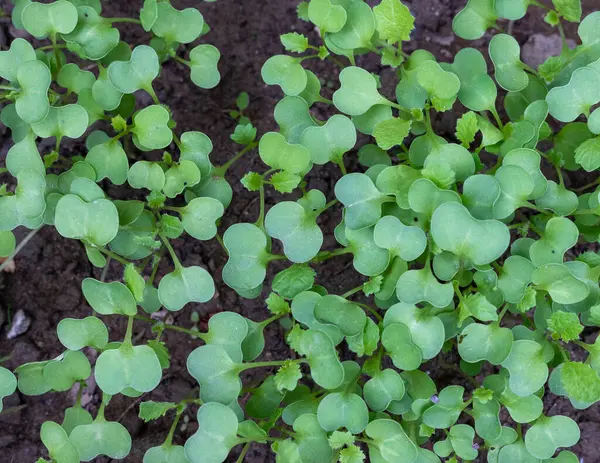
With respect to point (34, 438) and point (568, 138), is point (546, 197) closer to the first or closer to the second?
point (568, 138)

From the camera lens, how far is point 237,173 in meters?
1.99

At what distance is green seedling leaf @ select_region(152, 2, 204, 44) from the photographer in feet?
5.46

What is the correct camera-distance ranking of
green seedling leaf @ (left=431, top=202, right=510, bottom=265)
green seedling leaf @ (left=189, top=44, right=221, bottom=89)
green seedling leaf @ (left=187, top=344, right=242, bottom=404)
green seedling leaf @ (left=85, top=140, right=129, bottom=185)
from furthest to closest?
green seedling leaf @ (left=189, top=44, right=221, bottom=89)
green seedling leaf @ (left=85, top=140, right=129, bottom=185)
green seedling leaf @ (left=187, top=344, right=242, bottom=404)
green seedling leaf @ (left=431, top=202, right=510, bottom=265)

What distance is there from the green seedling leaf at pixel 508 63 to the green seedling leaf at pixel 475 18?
76mm

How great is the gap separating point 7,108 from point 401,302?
1.17 metres

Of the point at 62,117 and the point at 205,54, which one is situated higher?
the point at 205,54

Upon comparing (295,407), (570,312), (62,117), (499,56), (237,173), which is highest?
(499,56)

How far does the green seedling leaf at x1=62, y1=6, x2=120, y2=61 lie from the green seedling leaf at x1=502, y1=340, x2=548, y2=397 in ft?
4.21

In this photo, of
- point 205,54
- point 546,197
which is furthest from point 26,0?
point 546,197

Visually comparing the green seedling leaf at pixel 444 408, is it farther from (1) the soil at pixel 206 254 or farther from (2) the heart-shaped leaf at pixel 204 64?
(2) the heart-shaped leaf at pixel 204 64

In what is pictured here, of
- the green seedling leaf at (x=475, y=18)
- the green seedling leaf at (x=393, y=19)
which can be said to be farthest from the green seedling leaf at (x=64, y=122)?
the green seedling leaf at (x=475, y=18)

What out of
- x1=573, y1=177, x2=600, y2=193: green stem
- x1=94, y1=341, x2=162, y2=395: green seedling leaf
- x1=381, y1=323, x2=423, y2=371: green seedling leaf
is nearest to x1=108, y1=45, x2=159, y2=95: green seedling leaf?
x1=94, y1=341, x2=162, y2=395: green seedling leaf

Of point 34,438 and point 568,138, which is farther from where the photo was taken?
point 34,438

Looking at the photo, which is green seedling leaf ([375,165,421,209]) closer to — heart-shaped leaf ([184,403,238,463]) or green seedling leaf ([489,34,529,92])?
green seedling leaf ([489,34,529,92])
